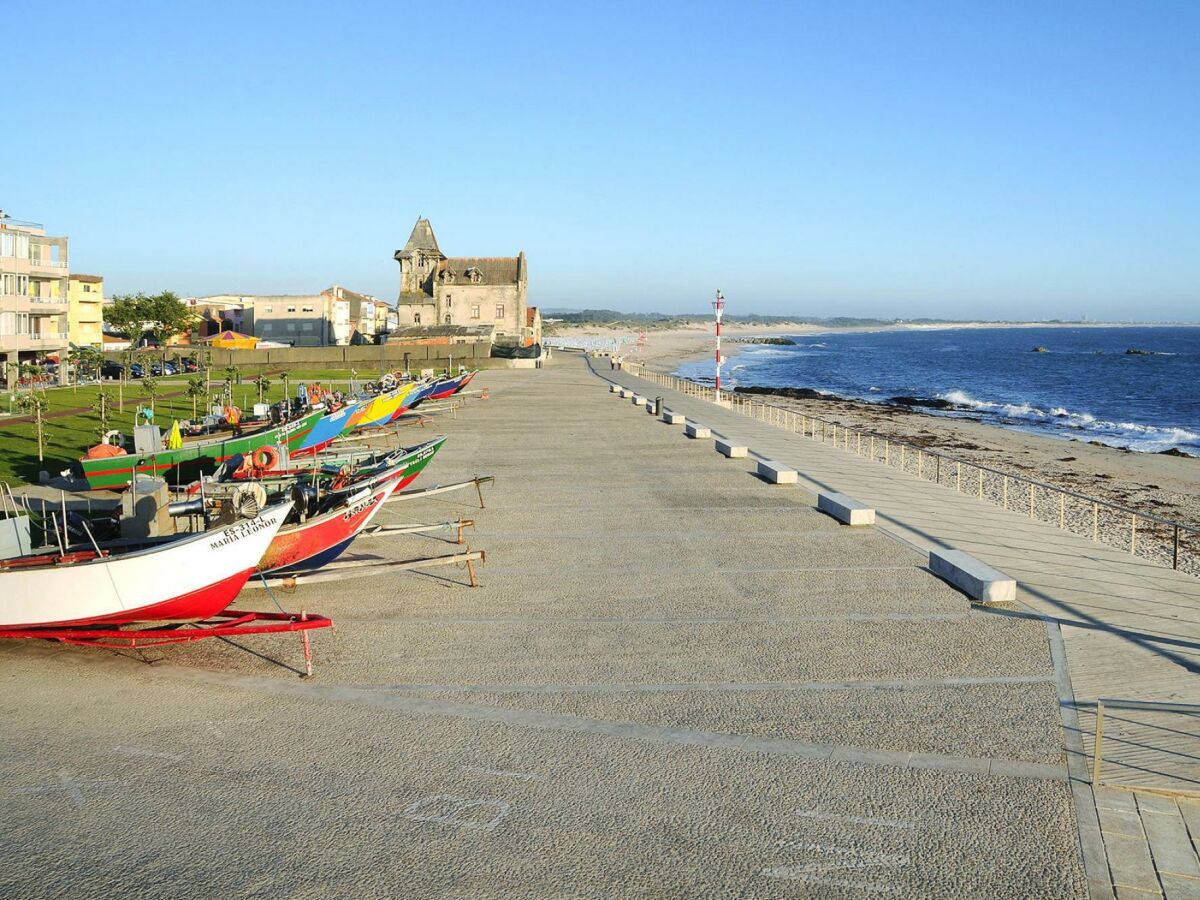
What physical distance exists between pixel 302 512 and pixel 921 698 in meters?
9.92

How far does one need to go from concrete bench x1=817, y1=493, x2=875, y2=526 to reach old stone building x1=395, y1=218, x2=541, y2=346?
73681 mm

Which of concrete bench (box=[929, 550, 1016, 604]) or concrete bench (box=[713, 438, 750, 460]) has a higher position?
concrete bench (box=[713, 438, 750, 460])

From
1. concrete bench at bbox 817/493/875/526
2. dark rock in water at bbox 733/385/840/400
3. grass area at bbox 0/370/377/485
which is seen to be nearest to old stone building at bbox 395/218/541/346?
dark rock in water at bbox 733/385/840/400

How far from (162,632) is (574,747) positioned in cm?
545

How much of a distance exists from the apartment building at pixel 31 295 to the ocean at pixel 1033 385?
172 feet

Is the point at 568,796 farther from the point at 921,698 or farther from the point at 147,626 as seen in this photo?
the point at 147,626

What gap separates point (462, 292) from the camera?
93.5 metres

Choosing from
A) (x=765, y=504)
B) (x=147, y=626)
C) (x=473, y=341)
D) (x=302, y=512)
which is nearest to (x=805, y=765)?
(x=147, y=626)

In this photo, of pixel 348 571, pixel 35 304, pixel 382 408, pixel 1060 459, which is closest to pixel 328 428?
pixel 382 408

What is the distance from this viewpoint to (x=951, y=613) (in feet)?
42.8

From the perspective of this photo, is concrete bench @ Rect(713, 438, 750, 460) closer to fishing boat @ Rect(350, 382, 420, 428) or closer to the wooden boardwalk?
the wooden boardwalk

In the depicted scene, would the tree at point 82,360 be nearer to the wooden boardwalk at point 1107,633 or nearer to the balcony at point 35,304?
the balcony at point 35,304

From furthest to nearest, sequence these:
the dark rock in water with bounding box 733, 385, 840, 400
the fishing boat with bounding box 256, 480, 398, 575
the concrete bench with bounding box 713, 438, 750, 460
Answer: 1. the dark rock in water with bounding box 733, 385, 840, 400
2. the concrete bench with bounding box 713, 438, 750, 460
3. the fishing boat with bounding box 256, 480, 398, 575

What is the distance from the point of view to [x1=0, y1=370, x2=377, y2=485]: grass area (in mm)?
26458
